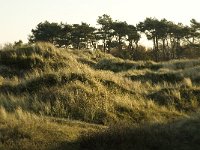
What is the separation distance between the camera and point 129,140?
37.6ft

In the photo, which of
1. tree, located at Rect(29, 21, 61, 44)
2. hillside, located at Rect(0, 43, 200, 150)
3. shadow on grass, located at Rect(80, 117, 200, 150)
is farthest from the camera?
tree, located at Rect(29, 21, 61, 44)

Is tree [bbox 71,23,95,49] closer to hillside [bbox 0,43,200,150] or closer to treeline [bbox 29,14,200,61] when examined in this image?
treeline [bbox 29,14,200,61]

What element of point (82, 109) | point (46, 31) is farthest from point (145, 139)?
point (46, 31)

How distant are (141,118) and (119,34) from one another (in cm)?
6191

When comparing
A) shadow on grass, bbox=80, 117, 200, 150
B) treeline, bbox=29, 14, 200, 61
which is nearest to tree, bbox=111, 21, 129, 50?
treeline, bbox=29, 14, 200, 61

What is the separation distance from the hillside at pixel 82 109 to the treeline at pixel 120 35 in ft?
155

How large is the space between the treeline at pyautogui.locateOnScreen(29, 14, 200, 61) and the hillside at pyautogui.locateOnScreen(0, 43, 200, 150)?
47.2 metres

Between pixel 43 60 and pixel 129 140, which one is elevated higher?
pixel 43 60

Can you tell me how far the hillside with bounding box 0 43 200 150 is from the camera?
1143 centimetres

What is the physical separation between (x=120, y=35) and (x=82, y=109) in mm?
62721

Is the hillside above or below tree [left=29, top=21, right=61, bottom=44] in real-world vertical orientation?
below

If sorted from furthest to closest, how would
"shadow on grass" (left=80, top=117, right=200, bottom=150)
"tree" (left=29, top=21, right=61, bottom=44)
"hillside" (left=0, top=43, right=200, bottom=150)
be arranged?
"tree" (left=29, top=21, right=61, bottom=44) < "hillside" (left=0, top=43, right=200, bottom=150) < "shadow on grass" (left=80, top=117, right=200, bottom=150)

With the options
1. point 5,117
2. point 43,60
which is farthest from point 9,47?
point 5,117

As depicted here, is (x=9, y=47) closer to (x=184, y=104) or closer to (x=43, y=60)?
(x=43, y=60)
